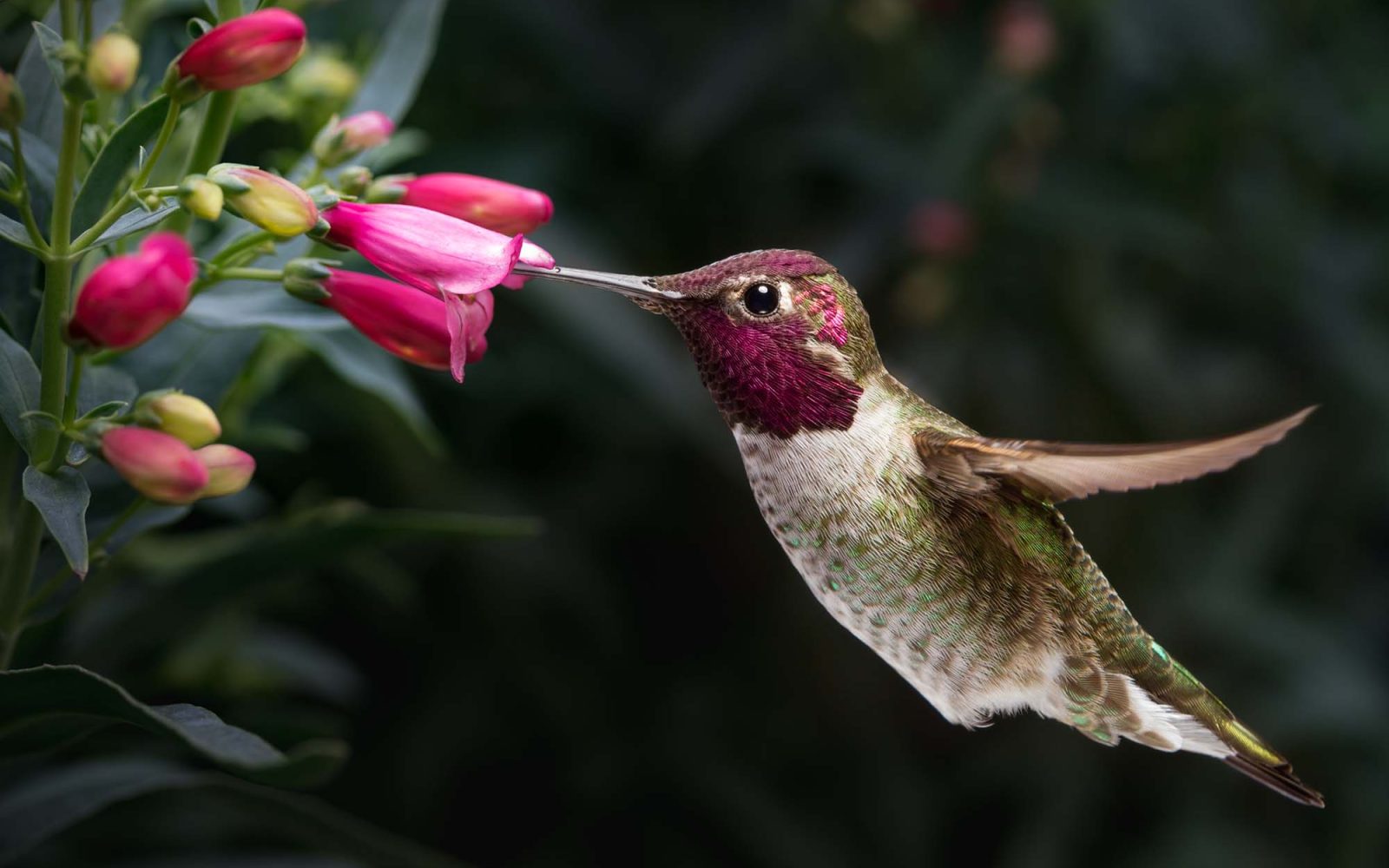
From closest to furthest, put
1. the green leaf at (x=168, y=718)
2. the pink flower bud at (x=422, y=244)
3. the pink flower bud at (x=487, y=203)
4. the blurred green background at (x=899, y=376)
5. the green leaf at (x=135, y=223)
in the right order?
the green leaf at (x=168, y=718) → the green leaf at (x=135, y=223) → the pink flower bud at (x=422, y=244) → the pink flower bud at (x=487, y=203) → the blurred green background at (x=899, y=376)

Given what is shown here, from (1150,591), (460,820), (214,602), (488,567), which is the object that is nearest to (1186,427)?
(1150,591)

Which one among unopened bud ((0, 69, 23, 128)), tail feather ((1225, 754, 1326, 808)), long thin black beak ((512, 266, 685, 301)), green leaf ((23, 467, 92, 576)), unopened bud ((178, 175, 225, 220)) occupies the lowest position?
green leaf ((23, 467, 92, 576))

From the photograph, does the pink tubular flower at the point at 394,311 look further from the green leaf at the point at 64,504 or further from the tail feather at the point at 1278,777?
the tail feather at the point at 1278,777

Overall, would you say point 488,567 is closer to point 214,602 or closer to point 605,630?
point 605,630

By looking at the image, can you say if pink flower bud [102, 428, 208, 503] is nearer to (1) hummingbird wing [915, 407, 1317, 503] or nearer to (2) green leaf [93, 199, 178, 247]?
(2) green leaf [93, 199, 178, 247]

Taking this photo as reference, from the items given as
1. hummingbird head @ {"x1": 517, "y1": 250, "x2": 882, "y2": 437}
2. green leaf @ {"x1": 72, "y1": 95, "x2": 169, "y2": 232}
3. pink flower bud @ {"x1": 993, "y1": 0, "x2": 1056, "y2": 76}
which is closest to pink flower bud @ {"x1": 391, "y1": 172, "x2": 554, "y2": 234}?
hummingbird head @ {"x1": 517, "y1": 250, "x2": 882, "y2": 437}

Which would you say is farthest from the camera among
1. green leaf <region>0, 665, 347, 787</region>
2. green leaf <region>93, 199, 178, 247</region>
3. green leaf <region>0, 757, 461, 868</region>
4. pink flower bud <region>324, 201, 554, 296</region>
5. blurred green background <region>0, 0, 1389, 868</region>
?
blurred green background <region>0, 0, 1389, 868</region>

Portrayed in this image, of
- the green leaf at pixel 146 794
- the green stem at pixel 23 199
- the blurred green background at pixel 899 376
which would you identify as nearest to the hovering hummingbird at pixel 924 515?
the green stem at pixel 23 199
